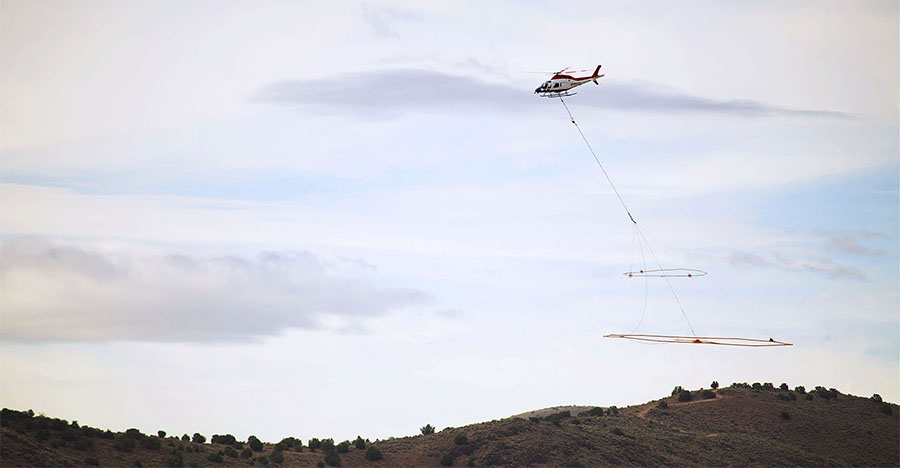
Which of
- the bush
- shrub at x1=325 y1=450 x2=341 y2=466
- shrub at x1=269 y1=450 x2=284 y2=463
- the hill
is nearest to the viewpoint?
the hill

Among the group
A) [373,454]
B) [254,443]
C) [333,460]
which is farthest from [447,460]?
[254,443]

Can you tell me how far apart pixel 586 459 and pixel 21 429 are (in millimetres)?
61066

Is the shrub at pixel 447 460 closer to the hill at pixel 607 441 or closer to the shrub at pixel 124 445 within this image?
the hill at pixel 607 441

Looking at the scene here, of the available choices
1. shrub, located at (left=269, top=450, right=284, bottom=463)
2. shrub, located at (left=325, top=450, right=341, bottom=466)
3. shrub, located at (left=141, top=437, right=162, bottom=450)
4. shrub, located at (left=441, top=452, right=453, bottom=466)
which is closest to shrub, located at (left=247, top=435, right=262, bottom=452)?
shrub, located at (left=269, top=450, right=284, bottom=463)

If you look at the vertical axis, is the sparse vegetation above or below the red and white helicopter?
below

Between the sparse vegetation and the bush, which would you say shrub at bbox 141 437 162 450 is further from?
the sparse vegetation

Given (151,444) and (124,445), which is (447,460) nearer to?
(151,444)

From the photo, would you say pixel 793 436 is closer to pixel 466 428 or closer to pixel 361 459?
pixel 466 428

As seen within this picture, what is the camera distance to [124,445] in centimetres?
9644

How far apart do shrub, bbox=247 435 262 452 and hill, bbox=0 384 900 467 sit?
0.26 meters

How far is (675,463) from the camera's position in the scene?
11400 cm

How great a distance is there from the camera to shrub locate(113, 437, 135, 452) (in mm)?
96250

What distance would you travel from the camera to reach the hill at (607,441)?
95188 mm

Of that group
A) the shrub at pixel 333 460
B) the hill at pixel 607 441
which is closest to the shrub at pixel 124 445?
the hill at pixel 607 441
